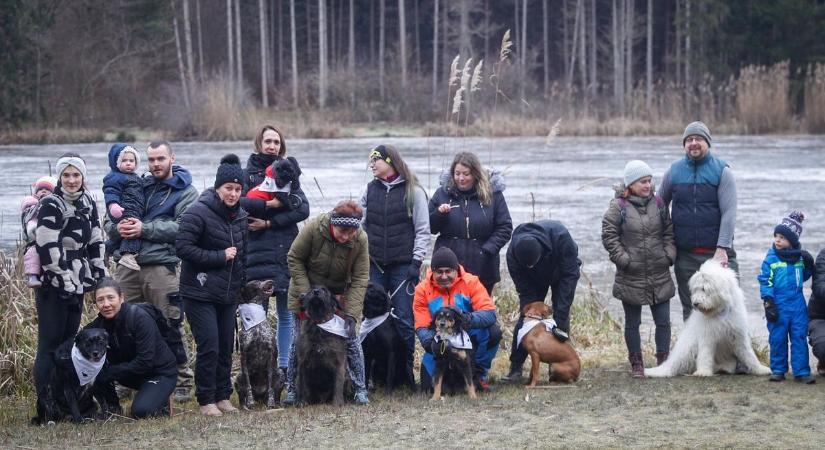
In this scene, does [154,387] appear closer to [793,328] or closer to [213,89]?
[793,328]

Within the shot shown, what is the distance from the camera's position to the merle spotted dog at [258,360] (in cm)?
712

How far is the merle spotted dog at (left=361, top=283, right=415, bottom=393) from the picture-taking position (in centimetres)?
747

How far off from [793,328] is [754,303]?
311 cm

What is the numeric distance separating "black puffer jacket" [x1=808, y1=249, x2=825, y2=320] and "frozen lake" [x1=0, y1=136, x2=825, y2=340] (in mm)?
2018

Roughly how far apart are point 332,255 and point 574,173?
48.4 feet

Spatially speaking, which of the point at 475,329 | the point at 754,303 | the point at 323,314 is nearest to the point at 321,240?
the point at 323,314

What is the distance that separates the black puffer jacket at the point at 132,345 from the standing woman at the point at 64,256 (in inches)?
8.0

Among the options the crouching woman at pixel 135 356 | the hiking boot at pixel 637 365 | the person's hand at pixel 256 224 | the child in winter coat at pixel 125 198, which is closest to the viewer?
the crouching woman at pixel 135 356

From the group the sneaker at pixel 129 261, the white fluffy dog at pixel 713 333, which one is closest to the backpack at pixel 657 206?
the white fluffy dog at pixel 713 333

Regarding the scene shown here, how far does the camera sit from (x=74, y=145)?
29.0 metres

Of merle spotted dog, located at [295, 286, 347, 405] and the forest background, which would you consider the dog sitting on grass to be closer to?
merle spotted dog, located at [295, 286, 347, 405]

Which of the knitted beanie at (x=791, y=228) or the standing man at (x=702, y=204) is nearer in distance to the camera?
the knitted beanie at (x=791, y=228)

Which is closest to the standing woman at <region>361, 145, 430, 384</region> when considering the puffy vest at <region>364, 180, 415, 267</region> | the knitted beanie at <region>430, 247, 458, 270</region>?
the puffy vest at <region>364, 180, 415, 267</region>

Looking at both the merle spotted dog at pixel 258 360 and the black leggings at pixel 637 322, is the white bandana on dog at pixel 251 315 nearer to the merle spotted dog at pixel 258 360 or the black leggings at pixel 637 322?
the merle spotted dog at pixel 258 360
